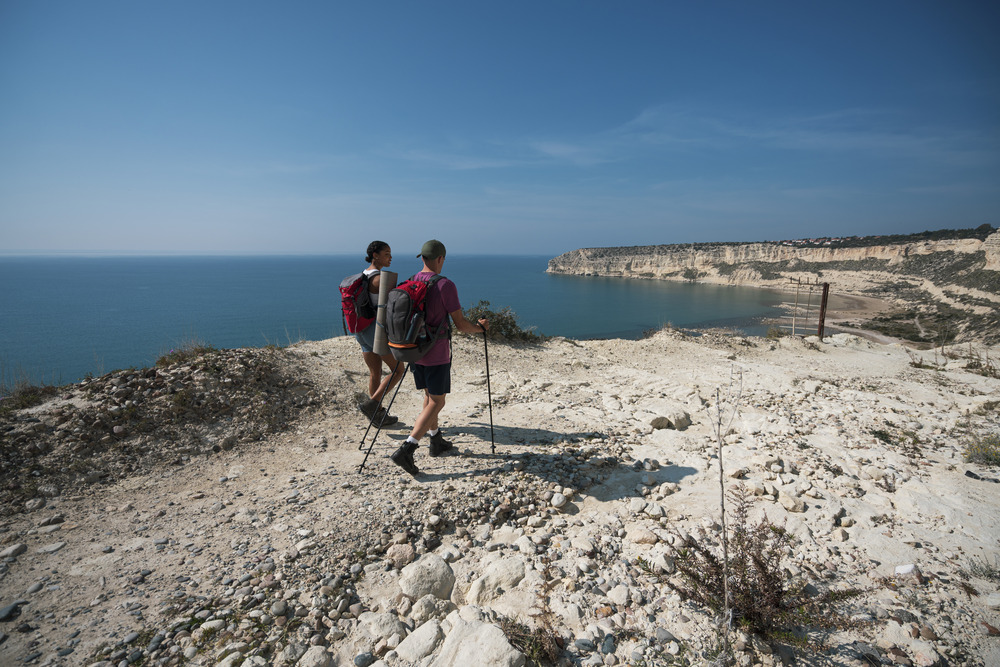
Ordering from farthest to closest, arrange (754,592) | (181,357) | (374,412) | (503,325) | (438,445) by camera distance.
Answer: (503,325) → (181,357) → (374,412) → (438,445) → (754,592)

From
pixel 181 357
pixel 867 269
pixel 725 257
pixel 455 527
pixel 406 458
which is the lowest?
pixel 455 527

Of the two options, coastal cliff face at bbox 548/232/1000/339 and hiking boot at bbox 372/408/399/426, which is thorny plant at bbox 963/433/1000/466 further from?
coastal cliff face at bbox 548/232/1000/339

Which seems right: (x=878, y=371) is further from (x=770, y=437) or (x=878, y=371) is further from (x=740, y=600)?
(x=740, y=600)

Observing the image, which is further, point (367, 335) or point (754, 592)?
point (367, 335)

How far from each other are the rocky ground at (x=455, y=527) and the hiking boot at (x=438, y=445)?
156mm

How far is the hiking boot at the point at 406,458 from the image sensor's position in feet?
13.4

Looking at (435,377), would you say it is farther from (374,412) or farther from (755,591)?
(755,591)

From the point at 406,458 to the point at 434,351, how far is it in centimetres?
114

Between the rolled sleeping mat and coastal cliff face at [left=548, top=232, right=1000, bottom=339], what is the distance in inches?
1113

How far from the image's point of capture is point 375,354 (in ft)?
17.1

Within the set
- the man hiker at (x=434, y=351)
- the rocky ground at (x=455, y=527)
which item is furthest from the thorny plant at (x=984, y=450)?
the man hiker at (x=434, y=351)

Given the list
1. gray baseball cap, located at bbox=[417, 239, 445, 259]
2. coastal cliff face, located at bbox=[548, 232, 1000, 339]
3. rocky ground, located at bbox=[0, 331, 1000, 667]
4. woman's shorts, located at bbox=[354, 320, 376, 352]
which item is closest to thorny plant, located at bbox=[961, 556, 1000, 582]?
rocky ground, located at bbox=[0, 331, 1000, 667]

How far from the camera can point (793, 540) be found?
3.39m

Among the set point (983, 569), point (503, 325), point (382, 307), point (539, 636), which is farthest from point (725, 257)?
point (539, 636)
